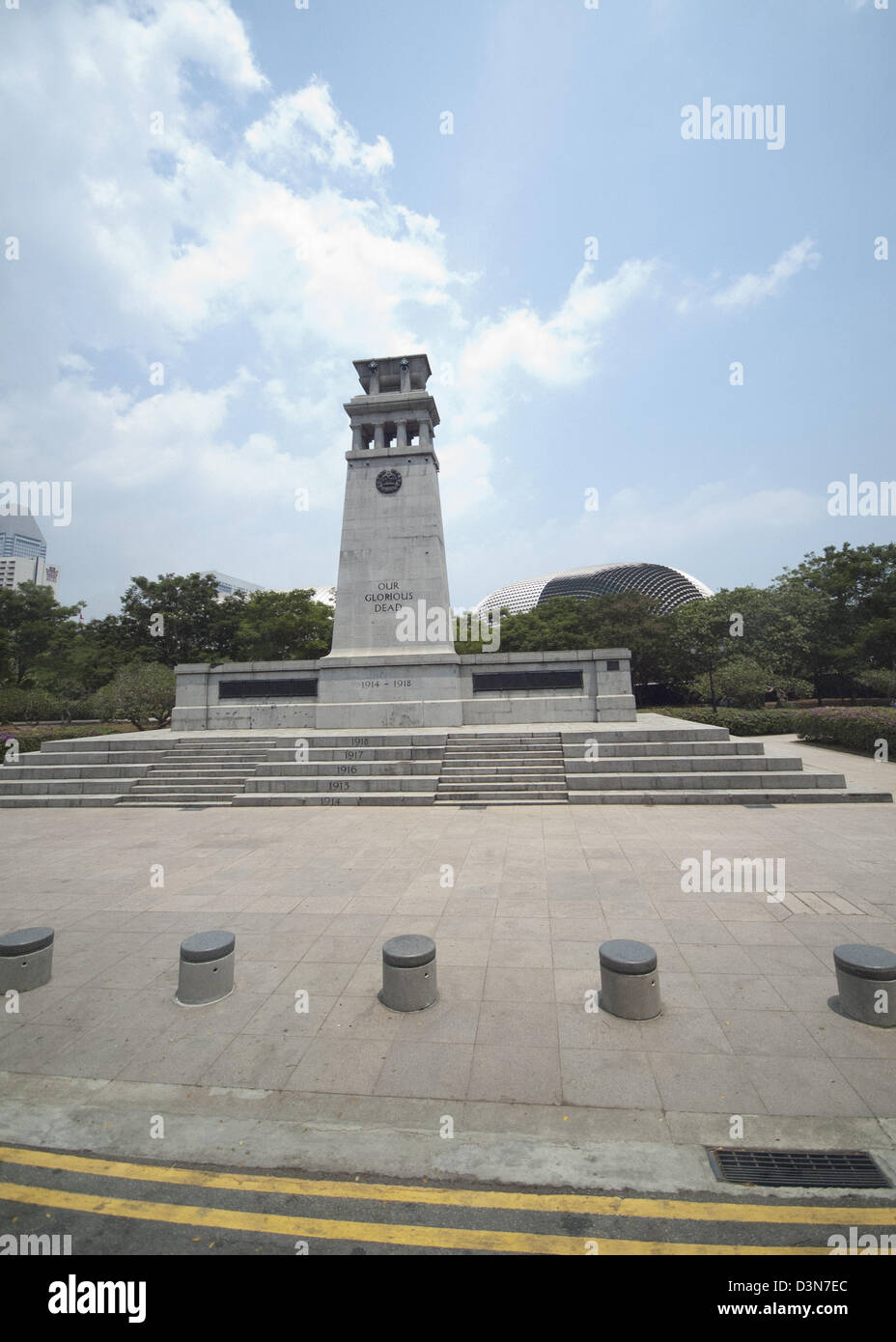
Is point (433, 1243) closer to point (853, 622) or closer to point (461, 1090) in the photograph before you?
point (461, 1090)

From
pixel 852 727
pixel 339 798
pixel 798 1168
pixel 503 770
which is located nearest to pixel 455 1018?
pixel 798 1168

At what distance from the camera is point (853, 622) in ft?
151

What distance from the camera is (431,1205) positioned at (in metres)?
3.58

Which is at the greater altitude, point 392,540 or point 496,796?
point 392,540

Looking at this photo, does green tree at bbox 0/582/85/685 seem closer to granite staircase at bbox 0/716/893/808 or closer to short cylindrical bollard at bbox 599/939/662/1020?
granite staircase at bbox 0/716/893/808

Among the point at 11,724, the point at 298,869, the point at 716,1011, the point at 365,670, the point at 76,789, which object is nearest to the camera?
the point at 716,1011

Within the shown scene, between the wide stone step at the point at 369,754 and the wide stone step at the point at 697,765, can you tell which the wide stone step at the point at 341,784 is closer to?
the wide stone step at the point at 369,754

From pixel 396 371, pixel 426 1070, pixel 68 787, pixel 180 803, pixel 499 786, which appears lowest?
pixel 180 803

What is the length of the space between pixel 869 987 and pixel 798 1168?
2.10m

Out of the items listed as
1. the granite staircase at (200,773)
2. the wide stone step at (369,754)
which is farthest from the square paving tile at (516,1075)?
the granite staircase at (200,773)

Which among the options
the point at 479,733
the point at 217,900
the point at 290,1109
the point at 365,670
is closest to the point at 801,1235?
the point at 290,1109

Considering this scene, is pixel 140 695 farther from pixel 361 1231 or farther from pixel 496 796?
pixel 361 1231

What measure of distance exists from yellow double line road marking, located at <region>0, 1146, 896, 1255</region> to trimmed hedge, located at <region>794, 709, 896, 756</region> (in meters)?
23.6
